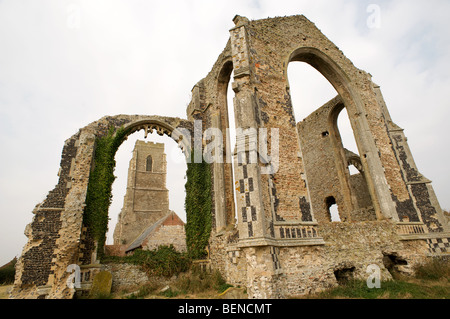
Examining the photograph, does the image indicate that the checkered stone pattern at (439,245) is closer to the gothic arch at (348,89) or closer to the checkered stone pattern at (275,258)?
the gothic arch at (348,89)

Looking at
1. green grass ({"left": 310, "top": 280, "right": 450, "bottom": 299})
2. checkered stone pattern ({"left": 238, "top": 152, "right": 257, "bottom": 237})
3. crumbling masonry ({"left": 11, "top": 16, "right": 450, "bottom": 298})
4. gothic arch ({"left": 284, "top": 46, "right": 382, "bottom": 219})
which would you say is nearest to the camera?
green grass ({"left": 310, "top": 280, "right": 450, "bottom": 299})

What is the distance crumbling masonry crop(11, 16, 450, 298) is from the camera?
5957 mm

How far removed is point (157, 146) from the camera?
35781 millimetres

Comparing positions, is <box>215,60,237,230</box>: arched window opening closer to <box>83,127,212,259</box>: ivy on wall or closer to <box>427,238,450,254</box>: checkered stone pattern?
<box>83,127,212,259</box>: ivy on wall

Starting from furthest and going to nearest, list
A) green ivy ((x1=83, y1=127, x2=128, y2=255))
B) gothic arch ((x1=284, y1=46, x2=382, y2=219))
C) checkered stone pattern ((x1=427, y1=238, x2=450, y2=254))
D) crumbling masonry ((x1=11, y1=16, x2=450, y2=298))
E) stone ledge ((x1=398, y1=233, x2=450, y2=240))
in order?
1. gothic arch ((x1=284, y1=46, x2=382, y2=219))
2. green ivy ((x1=83, y1=127, x2=128, y2=255))
3. checkered stone pattern ((x1=427, y1=238, x2=450, y2=254))
4. stone ledge ((x1=398, y1=233, x2=450, y2=240))
5. crumbling masonry ((x1=11, y1=16, x2=450, y2=298))

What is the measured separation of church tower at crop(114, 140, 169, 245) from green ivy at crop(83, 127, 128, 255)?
18.9m

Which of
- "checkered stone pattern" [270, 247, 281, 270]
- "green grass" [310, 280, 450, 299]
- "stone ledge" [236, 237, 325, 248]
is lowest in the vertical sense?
"green grass" [310, 280, 450, 299]

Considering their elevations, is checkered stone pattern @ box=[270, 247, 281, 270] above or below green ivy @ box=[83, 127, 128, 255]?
below

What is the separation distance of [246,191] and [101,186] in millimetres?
6173

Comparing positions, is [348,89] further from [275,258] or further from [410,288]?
[275,258]

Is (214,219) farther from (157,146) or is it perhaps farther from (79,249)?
(157,146)

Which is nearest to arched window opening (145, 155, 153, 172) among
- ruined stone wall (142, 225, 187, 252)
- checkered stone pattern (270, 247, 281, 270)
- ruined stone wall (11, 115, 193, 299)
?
ruined stone wall (142, 225, 187, 252)

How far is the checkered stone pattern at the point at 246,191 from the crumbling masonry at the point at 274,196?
0.08 ft
